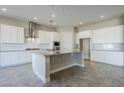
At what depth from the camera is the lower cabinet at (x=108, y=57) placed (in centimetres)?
532

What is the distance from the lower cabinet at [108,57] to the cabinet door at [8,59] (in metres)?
5.34

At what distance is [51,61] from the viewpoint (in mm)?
4363

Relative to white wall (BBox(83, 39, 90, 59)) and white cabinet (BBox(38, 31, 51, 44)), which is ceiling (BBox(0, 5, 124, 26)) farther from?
white wall (BBox(83, 39, 90, 59))

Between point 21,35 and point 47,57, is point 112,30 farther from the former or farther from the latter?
point 21,35

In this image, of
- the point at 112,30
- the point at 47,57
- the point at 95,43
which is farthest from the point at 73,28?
the point at 47,57

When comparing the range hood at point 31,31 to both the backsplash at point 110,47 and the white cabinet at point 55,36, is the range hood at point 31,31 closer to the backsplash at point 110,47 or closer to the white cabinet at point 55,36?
the white cabinet at point 55,36

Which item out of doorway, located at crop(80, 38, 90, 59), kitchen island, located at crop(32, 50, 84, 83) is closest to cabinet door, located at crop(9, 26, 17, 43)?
kitchen island, located at crop(32, 50, 84, 83)

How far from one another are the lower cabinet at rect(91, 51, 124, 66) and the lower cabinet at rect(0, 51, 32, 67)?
4.70 metres

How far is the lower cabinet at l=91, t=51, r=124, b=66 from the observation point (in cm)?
532

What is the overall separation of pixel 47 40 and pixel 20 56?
266cm

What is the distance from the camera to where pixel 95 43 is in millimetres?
7090

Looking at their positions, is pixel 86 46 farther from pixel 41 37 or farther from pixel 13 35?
pixel 13 35

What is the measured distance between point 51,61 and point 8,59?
2794mm

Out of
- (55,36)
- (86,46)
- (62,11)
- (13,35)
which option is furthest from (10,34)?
(86,46)
